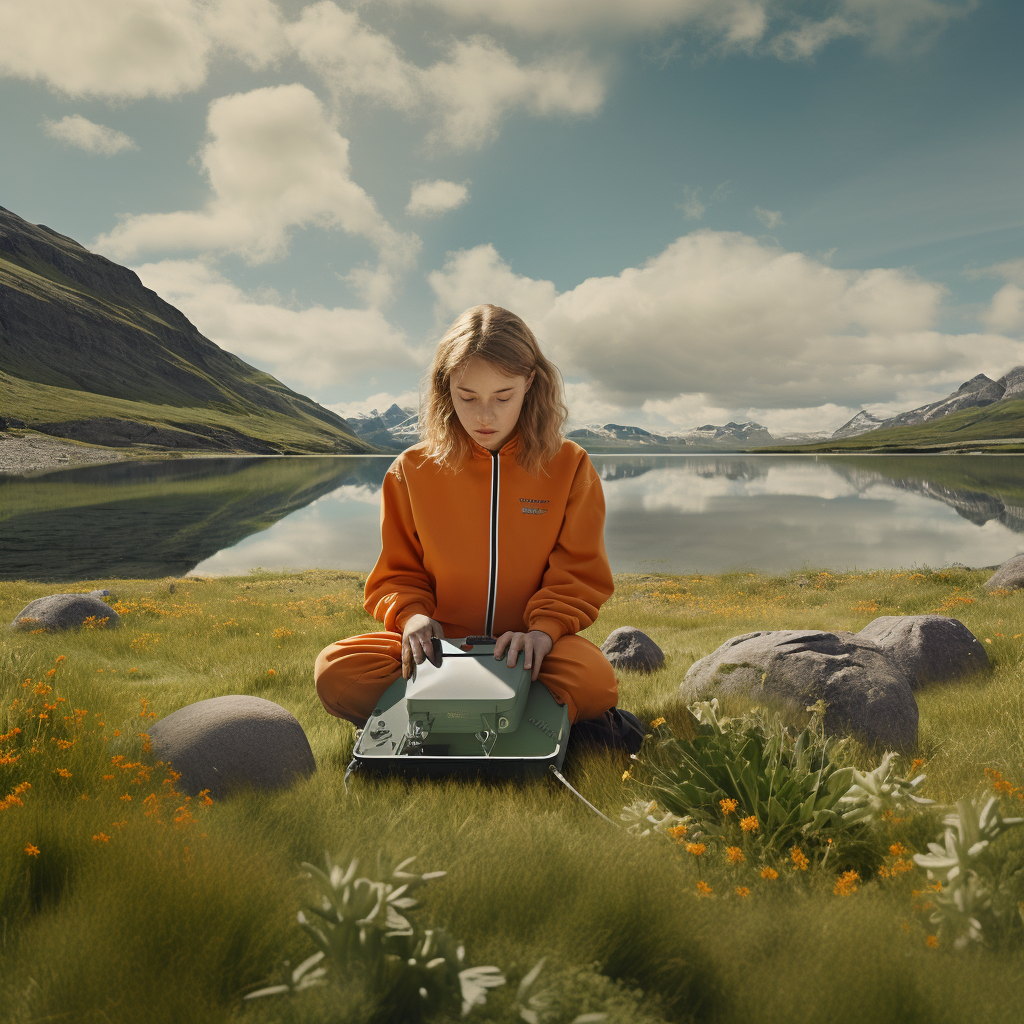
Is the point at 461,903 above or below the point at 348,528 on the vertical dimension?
above

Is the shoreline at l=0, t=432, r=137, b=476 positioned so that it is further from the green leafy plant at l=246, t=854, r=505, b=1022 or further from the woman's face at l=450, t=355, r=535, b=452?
the green leafy plant at l=246, t=854, r=505, b=1022

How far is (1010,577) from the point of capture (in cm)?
1282

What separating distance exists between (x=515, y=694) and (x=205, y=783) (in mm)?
1986

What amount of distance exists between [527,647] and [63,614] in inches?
364

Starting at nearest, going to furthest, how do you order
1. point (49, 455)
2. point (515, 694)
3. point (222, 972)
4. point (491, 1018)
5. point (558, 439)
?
point (491, 1018) → point (222, 972) → point (515, 694) → point (558, 439) → point (49, 455)

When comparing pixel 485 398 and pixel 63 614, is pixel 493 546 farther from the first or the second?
pixel 63 614

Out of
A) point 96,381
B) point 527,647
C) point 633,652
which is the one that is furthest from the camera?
point 96,381

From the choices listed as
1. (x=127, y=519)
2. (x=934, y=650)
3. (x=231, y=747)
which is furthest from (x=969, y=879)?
(x=127, y=519)

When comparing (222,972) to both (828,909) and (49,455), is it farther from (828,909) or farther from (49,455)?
(49,455)

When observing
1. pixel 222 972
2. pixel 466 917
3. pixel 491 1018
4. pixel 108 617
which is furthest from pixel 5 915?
pixel 108 617

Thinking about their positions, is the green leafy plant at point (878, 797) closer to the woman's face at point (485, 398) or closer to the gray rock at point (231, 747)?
the woman's face at point (485, 398)

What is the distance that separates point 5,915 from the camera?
1.99 m

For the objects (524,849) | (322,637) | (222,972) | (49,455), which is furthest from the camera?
(49,455)

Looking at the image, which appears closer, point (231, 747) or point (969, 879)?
point (969, 879)
